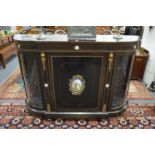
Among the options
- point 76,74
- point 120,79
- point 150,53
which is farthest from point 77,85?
point 150,53

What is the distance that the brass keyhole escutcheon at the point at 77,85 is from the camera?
2.05 metres

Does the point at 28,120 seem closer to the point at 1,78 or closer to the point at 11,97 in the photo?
the point at 11,97

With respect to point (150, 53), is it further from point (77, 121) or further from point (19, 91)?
point (19, 91)

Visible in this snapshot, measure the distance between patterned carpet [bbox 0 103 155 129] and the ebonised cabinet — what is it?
11 cm

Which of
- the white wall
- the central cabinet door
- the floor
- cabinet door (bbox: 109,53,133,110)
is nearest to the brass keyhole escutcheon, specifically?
the central cabinet door

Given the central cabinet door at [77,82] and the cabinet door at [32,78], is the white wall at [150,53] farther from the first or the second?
the cabinet door at [32,78]

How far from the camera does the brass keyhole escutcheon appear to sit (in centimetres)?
205

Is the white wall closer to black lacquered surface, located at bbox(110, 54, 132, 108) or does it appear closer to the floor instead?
the floor

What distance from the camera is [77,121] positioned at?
236 centimetres

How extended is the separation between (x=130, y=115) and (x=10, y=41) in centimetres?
463

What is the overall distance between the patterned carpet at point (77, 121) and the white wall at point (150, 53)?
977 millimetres

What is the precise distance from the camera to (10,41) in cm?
527

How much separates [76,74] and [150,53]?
6.93 feet

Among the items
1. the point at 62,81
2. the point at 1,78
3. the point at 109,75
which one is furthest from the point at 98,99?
the point at 1,78
